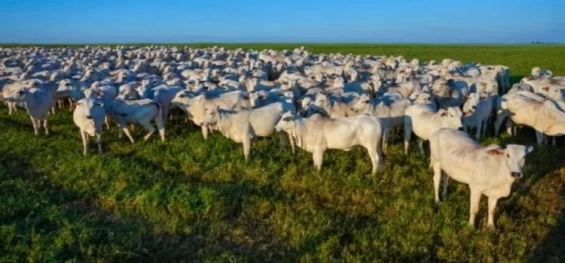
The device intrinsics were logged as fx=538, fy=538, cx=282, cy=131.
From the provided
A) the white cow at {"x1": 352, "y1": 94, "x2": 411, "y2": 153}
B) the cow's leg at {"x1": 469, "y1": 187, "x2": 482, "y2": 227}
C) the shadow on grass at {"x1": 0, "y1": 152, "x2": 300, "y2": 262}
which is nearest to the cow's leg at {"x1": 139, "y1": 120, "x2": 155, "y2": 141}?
the shadow on grass at {"x1": 0, "y1": 152, "x2": 300, "y2": 262}

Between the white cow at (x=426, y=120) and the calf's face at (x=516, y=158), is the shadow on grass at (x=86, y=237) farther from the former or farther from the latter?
the white cow at (x=426, y=120)

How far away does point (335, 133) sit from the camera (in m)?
11.3

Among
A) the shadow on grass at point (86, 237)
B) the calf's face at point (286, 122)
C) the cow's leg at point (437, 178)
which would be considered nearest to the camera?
the shadow on grass at point (86, 237)

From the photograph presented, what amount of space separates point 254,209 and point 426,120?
4.90 meters

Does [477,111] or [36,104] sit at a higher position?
[477,111]

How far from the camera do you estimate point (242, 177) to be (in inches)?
441

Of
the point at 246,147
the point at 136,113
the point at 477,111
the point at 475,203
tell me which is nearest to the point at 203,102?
the point at 136,113

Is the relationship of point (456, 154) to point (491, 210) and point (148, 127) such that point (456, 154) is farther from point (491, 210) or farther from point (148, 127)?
point (148, 127)

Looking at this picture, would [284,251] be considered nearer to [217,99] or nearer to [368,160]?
[368,160]

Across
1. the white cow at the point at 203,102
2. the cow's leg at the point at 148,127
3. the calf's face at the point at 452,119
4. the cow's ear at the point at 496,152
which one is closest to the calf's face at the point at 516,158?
the cow's ear at the point at 496,152

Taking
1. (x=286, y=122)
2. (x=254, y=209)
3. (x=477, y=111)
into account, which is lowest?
(x=254, y=209)

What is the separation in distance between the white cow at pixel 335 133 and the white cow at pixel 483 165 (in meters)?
2.01

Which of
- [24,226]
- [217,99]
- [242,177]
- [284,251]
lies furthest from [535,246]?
[217,99]

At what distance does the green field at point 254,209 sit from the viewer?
768 centimetres
